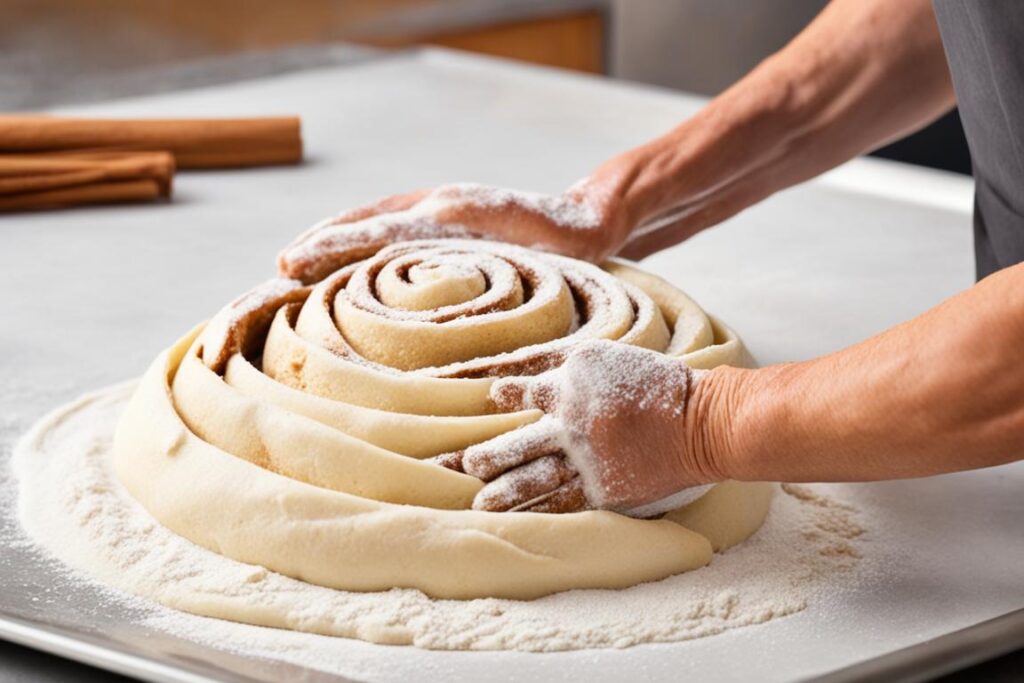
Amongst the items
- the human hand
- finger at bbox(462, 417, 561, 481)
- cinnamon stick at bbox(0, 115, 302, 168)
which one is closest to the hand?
finger at bbox(462, 417, 561, 481)

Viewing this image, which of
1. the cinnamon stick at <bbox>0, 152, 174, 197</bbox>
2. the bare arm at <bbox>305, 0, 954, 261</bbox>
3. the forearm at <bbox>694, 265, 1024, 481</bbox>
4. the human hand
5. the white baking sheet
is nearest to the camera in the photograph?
the forearm at <bbox>694, 265, 1024, 481</bbox>

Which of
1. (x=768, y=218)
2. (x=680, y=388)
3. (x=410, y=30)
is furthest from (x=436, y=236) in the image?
(x=410, y=30)

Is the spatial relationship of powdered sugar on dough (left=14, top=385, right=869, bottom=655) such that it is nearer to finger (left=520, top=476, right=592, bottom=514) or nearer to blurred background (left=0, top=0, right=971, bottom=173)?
finger (left=520, top=476, right=592, bottom=514)

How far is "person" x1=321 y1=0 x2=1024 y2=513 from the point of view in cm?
111

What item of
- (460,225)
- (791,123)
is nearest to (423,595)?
(460,225)

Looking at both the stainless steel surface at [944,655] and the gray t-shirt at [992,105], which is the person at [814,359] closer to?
the gray t-shirt at [992,105]

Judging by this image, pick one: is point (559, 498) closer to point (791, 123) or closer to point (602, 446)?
point (602, 446)

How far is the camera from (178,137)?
269 centimetres

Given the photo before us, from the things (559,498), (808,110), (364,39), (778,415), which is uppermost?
(808,110)

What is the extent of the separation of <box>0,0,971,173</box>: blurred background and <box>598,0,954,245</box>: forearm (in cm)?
184

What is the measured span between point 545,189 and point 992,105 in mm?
1107

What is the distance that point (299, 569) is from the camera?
1259mm

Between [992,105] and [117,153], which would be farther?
[117,153]

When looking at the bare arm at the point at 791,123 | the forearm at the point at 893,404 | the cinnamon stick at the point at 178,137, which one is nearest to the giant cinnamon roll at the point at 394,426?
the forearm at the point at 893,404
